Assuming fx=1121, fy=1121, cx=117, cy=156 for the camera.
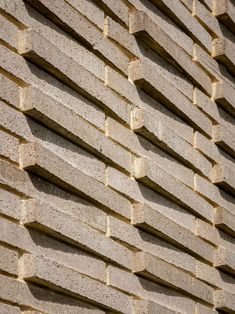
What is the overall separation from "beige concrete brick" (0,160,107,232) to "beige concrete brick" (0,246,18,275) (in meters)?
0.29

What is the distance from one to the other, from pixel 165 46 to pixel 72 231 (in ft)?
5.01

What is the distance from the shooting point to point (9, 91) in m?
4.99

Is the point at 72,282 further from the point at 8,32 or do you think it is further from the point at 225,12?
the point at 225,12

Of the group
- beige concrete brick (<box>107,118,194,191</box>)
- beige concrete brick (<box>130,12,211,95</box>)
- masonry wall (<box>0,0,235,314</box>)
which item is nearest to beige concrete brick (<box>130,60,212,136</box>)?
masonry wall (<box>0,0,235,314</box>)

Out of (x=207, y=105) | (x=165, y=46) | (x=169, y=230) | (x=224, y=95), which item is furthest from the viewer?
(x=224, y=95)

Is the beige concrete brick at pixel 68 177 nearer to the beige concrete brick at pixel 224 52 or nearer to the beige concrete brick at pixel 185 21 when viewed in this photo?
the beige concrete brick at pixel 185 21

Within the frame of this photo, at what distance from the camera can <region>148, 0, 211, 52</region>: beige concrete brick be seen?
21.2 feet

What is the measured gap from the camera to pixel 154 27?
20.4 feet

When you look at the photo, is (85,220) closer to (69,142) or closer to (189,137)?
(69,142)

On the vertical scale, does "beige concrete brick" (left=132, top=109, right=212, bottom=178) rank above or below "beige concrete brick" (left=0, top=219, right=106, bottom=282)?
above

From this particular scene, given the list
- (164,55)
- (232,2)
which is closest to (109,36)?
(164,55)

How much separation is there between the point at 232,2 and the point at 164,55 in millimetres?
1116

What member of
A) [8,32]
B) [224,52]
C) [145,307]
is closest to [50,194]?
[8,32]

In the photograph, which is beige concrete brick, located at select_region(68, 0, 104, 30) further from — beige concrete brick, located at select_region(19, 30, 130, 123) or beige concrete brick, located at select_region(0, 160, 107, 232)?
beige concrete brick, located at select_region(0, 160, 107, 232)
